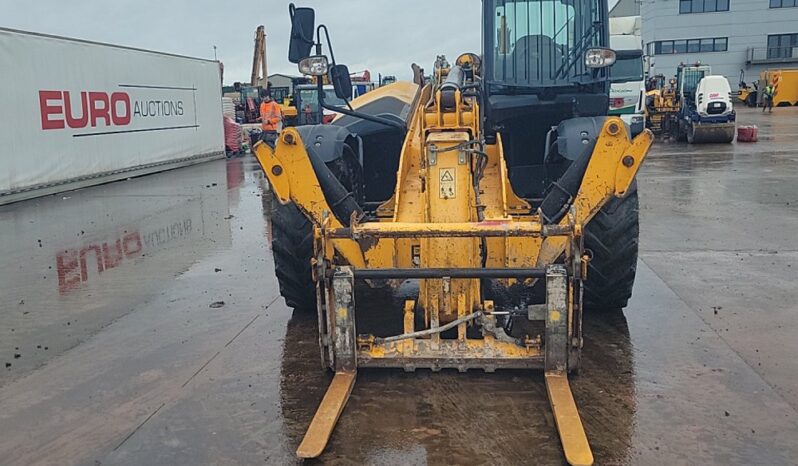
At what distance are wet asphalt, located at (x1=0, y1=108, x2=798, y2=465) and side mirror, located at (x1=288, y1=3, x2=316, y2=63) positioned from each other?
77.8 inches

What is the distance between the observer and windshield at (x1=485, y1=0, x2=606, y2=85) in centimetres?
597

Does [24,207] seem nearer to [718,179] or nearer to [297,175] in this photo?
[297,175]

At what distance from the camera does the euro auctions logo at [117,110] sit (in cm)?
1379

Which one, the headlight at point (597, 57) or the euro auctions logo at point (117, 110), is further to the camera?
the euro auctions logo at point (117, 110)

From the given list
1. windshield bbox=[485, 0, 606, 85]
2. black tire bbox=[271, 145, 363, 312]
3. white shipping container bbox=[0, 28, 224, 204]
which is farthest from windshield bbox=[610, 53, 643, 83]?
black tire bbox=[271, 145, 363, 312]

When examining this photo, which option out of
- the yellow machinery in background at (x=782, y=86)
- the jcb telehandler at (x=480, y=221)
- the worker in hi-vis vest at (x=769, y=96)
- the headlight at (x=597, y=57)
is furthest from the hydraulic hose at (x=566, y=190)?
the yellow machinery in background at (x=782, y=86)

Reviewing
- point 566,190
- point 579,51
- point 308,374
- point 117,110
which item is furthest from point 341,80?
point 117,110

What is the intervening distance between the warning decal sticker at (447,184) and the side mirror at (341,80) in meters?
1.11

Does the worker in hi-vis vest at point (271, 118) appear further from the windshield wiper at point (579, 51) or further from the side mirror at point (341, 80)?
the side mirror at point (341, 80)

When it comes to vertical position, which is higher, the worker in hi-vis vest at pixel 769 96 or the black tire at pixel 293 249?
the worker in hi-vis vest at pixel 769 96

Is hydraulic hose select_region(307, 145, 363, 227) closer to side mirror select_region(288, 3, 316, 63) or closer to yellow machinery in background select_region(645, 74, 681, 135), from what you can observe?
side mirror select_region(288, 3, 316, 63)

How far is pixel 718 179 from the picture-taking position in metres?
13.6

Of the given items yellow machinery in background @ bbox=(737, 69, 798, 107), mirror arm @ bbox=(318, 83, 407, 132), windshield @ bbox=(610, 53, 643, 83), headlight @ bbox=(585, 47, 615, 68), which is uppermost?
yellow machinery in background @ bbox=(737, 69, 798, 107)

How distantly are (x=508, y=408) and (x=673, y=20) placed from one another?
178 feet
